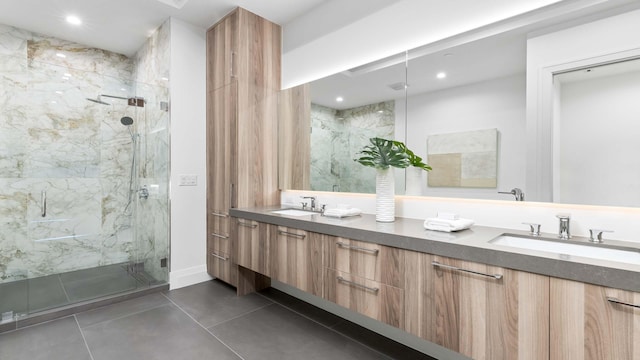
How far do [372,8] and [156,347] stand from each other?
2.99 m

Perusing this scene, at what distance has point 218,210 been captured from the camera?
3201 mm

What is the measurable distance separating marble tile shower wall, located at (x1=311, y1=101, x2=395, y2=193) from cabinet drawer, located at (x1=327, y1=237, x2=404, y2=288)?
74 cm

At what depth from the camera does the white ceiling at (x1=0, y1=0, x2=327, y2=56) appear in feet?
9.36

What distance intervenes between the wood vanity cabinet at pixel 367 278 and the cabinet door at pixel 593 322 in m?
0.66

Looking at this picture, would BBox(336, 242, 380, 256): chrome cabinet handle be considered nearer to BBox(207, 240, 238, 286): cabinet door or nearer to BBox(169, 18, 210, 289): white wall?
BBox(207, 240, 238, 286): cabinet door

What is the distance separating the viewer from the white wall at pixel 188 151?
3133 millimetres

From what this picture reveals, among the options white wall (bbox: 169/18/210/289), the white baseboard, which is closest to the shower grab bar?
white wall (bbox: 169/18/210/289)

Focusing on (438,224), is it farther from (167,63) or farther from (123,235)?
(123,235)

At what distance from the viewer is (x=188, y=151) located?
3244 millimetres

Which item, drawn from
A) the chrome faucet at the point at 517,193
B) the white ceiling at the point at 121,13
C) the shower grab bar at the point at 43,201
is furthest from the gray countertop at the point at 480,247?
the shower grab bar at the point at 43,201

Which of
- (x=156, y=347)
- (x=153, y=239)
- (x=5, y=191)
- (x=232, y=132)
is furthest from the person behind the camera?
(x=153, y=239)

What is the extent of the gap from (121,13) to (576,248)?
4158 millimetres

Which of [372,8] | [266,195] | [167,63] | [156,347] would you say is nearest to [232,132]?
[266,195]

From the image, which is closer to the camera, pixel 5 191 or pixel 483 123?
pixel 483 123
